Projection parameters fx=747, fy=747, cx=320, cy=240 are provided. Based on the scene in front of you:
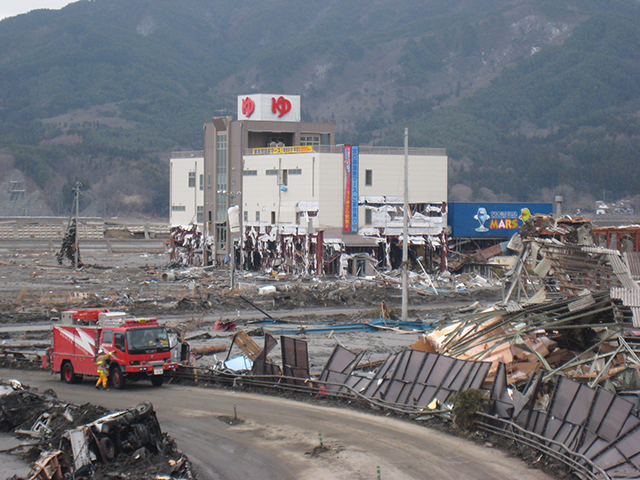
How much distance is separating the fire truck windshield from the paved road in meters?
1.54

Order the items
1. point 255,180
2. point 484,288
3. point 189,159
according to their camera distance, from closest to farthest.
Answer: point 484,288, point 255,180, point 189,159

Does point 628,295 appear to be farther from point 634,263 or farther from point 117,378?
point 117,378

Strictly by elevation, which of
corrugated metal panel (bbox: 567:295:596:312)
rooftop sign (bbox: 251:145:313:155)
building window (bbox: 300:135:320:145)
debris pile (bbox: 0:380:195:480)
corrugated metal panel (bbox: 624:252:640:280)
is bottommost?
debris pile (bbox: 0:380:195:480)

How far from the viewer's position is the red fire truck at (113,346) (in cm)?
2291

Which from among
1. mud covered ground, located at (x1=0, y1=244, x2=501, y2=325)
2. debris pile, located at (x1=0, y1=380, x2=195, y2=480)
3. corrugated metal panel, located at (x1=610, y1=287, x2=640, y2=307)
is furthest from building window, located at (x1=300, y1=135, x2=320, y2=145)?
debris pile, located at (x1=0, y1=380, x2=195, y2=480)

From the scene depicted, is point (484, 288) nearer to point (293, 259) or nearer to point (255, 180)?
point (293, 259)

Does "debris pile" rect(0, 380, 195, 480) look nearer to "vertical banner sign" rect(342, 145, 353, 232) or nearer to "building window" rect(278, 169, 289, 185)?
"vertical banner sign" rect(342, 145, 353, 232)

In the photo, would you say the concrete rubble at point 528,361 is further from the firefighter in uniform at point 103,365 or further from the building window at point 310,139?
the building window at point 310,139

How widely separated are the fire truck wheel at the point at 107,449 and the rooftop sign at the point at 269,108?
188 ft

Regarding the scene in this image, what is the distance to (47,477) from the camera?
→ 14375 mm

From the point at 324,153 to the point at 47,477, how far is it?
166 feet

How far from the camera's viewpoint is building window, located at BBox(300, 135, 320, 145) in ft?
234

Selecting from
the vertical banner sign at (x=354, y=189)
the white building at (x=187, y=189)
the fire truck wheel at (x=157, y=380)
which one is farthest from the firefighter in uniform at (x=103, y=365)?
the white building at (x=187, y=189)

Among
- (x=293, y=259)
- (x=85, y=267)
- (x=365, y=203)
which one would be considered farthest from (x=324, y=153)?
(x=85, y=267)
